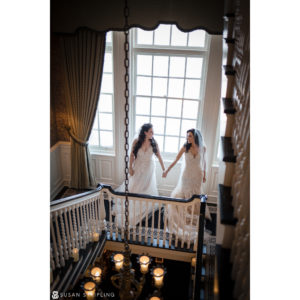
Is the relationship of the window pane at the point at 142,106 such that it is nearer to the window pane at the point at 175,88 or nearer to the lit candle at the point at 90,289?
the window pane at the point at 175,88

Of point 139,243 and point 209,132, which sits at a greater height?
point 209,132

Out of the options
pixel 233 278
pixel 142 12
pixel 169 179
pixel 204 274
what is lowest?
pixel 204 274

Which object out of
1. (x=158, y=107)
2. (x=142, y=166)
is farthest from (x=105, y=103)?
(x=142, y=166)

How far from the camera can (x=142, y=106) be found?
5.81m

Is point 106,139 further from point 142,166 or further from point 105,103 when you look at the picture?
point 142,166

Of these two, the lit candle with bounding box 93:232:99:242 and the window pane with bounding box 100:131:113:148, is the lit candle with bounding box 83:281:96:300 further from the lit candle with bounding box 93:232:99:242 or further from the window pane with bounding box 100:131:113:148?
the window pane with bounding box 100:131:113:148

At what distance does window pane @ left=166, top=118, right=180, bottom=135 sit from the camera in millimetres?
5805

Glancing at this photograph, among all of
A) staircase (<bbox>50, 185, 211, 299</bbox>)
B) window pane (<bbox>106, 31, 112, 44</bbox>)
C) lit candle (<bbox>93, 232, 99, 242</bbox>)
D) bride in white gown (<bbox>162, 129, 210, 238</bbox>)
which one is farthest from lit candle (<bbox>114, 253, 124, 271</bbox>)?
window pane (<bbox>106, 31, 112, 44</bbox>)

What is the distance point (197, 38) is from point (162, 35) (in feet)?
2.15

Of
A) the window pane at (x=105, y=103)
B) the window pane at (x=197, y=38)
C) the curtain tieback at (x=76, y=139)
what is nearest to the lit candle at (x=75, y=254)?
the curtain tieback at (x=76, y=139)

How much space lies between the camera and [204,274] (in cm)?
402
